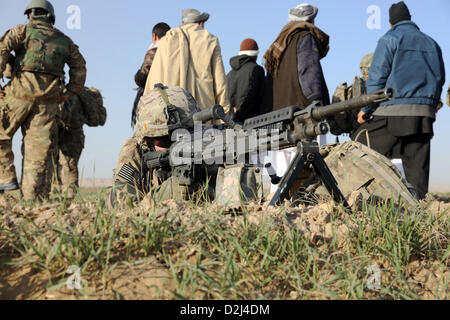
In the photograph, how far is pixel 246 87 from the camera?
246 inches

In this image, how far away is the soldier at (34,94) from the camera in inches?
235

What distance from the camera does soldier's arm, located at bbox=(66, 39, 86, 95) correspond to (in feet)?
21.2

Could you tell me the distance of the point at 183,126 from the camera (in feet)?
13.3

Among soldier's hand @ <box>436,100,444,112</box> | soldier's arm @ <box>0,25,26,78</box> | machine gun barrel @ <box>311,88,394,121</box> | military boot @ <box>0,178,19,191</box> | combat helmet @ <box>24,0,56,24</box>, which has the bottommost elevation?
military boot @ <box>0,178,19,191</box>

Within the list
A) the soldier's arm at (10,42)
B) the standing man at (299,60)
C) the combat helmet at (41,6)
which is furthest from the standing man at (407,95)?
the soldier's arm at (10,42)

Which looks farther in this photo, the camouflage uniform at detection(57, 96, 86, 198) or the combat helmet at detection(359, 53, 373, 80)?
the camouflage uniform at detection(57, 96, 86, 198)

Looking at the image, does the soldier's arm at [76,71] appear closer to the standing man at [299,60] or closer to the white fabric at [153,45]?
the white fabric at [153,45]

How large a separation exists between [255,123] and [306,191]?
41.4 inches

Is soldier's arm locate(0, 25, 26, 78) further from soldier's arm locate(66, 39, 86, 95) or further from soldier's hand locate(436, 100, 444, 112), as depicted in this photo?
soldier's hand locate(436, 100, 444, 112)

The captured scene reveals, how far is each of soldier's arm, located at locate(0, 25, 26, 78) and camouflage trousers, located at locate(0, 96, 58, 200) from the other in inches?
19.2

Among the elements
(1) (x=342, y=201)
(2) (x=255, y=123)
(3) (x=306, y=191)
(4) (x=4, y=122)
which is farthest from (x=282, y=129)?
(4) (x=4, y=122)

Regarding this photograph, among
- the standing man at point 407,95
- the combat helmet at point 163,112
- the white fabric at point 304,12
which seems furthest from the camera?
the white fabric at point 304,12

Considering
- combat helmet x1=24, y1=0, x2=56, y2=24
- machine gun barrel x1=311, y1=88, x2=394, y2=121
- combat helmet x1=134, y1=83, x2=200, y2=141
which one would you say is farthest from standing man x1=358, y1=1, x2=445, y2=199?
combat helmet x1=24, y1=0, x2=56, y2=24

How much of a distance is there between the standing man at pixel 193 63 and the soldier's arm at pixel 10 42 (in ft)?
6.11
